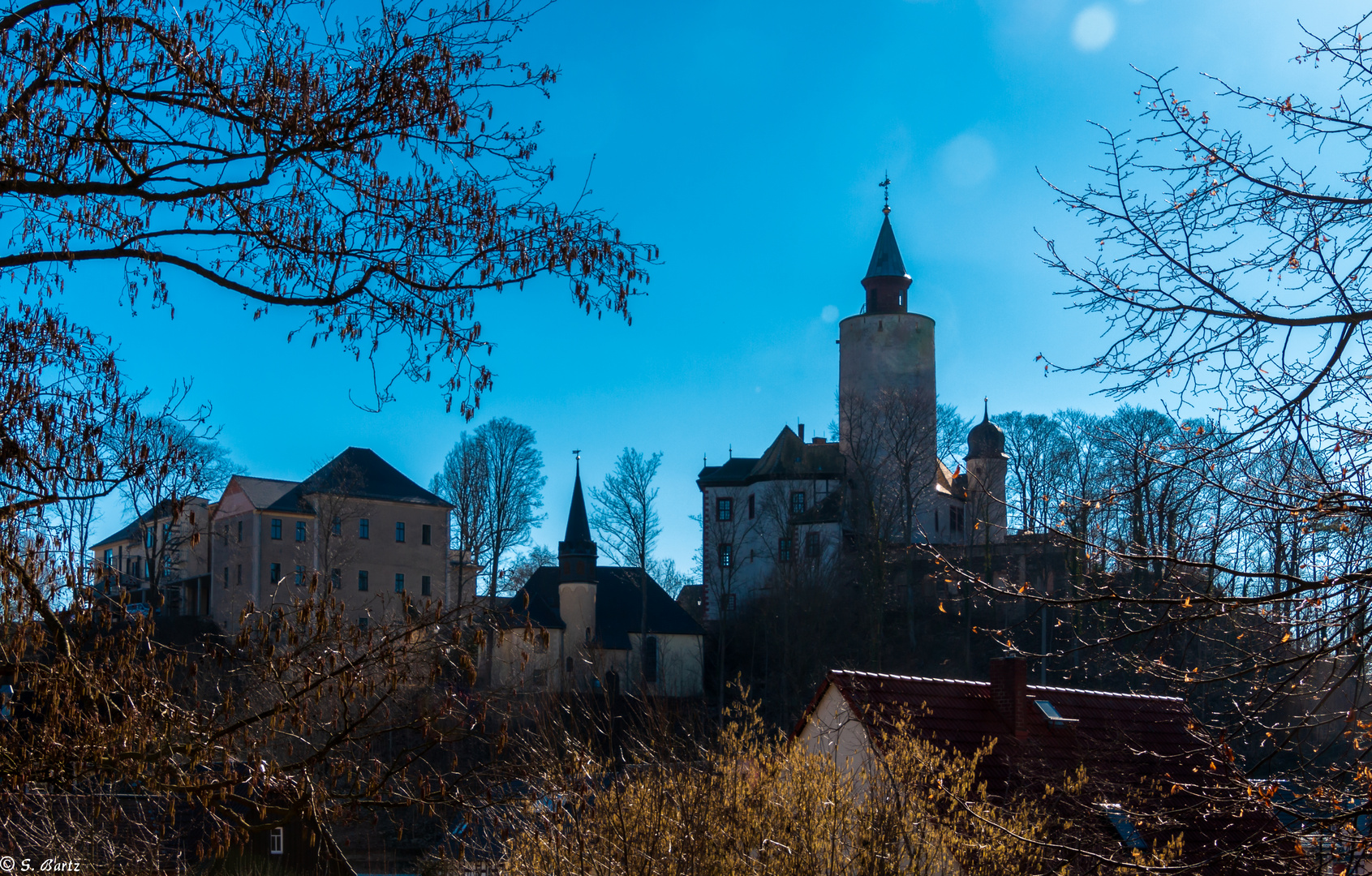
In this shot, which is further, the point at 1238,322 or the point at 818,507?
the point at 818,507

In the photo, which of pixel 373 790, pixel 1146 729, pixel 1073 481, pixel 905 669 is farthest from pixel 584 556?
pixel 373 790

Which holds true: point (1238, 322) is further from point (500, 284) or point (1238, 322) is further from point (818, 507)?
point (818, 507)

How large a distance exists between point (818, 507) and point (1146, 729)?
113 feet

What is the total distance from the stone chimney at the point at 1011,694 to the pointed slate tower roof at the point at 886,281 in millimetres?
39778

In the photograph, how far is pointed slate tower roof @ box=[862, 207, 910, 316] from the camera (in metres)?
57.3

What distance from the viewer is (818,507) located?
52.2 m

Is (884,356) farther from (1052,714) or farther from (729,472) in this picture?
(1052,714)

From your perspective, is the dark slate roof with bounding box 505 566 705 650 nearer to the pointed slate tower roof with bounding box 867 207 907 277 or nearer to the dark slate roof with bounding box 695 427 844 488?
the dark slate roof with bounding box 695 427 844 488

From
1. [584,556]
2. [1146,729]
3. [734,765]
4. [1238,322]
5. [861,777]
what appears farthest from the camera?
[584,556]

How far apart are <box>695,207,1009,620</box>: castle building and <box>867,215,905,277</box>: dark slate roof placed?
0.15 feet

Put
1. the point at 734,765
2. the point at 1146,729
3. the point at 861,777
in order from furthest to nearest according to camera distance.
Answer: the point at 1146,729 < the point at 861,777 < the point at 734,765

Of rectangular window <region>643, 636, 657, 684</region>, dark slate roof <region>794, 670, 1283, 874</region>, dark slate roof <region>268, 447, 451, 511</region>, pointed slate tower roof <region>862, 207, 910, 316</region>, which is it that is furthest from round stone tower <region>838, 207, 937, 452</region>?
dark slate roof <region>794, 670, 1283, 874</region>

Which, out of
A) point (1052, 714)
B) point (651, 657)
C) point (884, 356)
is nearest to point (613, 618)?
point (651, 657)

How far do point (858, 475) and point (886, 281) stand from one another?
10.8m
